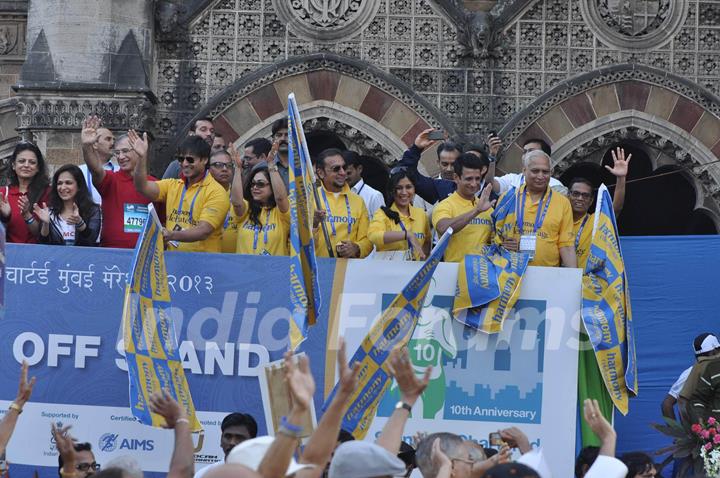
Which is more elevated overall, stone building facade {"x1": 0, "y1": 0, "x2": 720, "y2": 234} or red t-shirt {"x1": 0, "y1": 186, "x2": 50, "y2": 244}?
stone building facade {"x1": 0, "y1": 0, "x2": 720, "y2": 234}

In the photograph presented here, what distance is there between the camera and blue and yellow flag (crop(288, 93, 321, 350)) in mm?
9812

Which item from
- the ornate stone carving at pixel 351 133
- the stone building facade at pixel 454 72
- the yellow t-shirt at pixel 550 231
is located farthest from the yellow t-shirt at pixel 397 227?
the ornate stone carving at pixel 351 133

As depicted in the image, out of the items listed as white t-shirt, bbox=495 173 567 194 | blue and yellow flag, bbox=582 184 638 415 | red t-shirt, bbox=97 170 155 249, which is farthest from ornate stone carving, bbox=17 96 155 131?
blue and yellow flag, bbox=582 184 638 415

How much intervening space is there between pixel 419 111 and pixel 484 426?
557 centimetres

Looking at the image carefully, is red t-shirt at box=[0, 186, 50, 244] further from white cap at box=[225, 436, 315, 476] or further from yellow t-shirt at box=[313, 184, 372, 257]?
white cap at box=[225, 436, 315, 476]

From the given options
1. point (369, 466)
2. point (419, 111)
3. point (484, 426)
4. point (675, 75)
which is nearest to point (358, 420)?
point (484, 426)

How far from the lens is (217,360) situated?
34.3 feet

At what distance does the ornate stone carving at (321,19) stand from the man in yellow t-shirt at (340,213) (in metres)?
4.17

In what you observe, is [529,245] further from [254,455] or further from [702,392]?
[254,455]

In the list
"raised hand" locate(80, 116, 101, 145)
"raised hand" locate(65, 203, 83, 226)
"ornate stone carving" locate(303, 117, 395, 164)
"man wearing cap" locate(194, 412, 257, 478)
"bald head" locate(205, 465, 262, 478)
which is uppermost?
"ornate stone carving" locate(303, 117, 395, 164)

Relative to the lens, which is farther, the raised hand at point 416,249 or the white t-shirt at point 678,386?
the raised hand at point 416,249

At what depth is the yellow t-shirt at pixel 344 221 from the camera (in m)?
11.1

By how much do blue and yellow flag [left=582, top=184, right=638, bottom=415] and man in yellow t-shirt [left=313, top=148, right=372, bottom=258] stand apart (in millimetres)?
1697

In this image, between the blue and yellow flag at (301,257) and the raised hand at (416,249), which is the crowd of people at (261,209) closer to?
the raised hand at (416,249)
